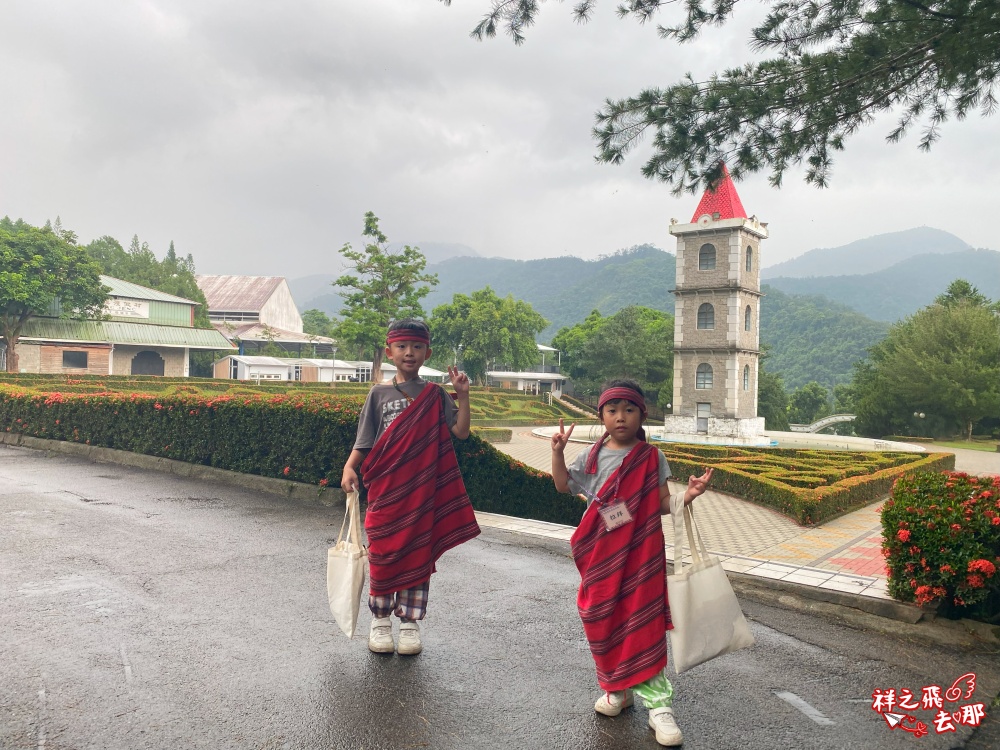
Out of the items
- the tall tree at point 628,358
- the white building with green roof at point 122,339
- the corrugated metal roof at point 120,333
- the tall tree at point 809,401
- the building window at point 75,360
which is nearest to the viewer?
the white building with green roof at point 122,339

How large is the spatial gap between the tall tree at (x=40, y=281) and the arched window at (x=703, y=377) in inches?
1351

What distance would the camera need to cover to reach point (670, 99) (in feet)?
20.8

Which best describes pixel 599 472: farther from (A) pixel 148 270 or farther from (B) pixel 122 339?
(A) pixel 148 270

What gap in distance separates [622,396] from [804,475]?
10.4 m

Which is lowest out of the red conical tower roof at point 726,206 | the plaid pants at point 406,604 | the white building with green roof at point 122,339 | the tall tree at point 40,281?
the plaid pants at point 406,604

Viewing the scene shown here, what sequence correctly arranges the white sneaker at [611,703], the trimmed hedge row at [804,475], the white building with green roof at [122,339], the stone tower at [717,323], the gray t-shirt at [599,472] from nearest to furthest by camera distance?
the white sneaker at [611,703], the gray t-shirt at [599,472], the trimmed hedge row at [804,475], the stone tower at [717,323], the white building with green roof at [122,339]

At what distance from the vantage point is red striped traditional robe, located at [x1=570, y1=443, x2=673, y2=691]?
3178 millimetres

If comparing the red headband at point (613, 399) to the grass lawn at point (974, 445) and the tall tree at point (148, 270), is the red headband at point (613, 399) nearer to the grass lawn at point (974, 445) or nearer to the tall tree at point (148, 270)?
the grass lawn at point (974, 445)

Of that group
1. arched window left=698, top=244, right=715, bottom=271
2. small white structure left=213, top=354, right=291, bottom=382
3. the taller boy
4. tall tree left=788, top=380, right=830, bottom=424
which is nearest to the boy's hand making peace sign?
the taller boy

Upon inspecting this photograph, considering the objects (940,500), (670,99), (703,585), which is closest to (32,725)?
(703,585)

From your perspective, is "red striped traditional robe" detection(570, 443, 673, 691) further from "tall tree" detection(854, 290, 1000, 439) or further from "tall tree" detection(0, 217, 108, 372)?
"tall tree" detection(0, 217, 108, 372)

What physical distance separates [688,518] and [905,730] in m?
1.38

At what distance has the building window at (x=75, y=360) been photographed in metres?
40.9

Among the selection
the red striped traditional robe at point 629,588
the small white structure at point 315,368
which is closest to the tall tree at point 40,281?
the small white structure at point 315,368
